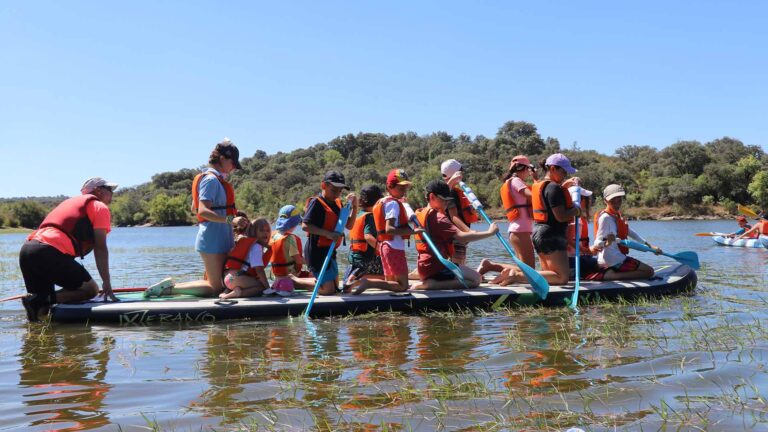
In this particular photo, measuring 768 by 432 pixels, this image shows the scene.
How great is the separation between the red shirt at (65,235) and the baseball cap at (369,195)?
2980 mm

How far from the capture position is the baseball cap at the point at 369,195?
8.26 meters

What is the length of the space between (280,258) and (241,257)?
24.0 inches

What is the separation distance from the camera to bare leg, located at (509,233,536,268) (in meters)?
8.72

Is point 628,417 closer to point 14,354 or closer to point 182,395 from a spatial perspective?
point 182,395

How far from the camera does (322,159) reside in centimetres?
13900

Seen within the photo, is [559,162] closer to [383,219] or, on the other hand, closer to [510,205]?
[510,205]

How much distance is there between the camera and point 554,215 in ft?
26.6

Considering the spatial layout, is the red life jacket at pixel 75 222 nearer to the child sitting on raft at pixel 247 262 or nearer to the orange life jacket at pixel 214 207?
the orange life jacket at pixel 214 207

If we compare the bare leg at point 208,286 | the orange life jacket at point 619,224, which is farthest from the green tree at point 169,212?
the orange life jacket at point 619,224

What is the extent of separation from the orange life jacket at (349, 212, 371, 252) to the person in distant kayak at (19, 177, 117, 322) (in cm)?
286

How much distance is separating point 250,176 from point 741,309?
410 ft

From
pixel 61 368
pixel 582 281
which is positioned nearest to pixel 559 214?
pixel 582 281

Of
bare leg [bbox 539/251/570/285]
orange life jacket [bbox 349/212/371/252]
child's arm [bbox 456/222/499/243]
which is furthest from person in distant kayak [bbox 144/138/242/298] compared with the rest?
bare leg [bbox 539/251/570/285]

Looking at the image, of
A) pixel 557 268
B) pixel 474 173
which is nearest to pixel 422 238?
pixel 557 268
